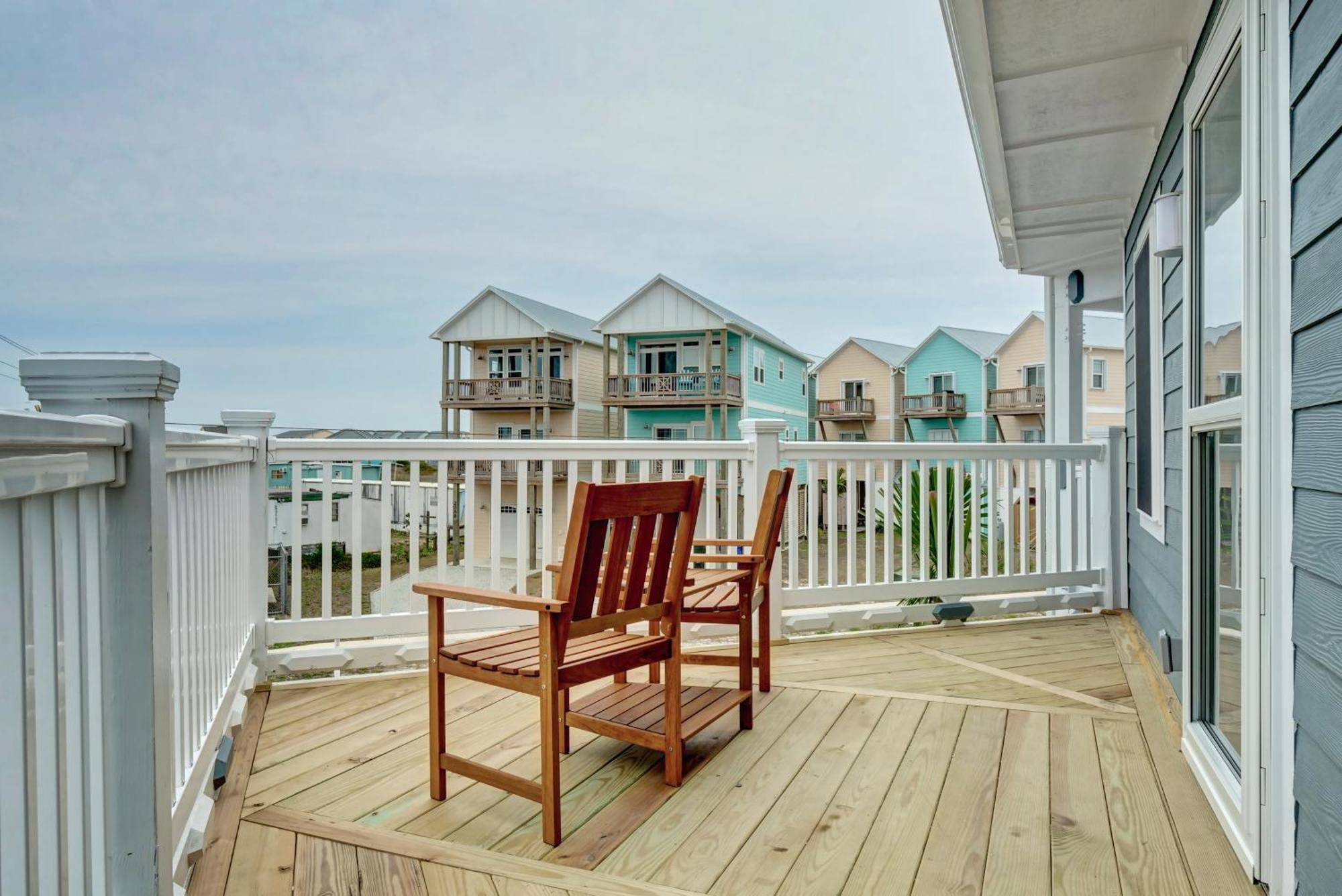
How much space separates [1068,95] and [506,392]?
16285 mm

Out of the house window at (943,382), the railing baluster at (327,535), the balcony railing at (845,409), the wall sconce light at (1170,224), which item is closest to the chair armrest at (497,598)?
the railing baluster at (327,535)

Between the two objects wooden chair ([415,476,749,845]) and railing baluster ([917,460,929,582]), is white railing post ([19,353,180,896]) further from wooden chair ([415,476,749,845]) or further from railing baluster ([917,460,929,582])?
railing baluster ([917,460,929,582])

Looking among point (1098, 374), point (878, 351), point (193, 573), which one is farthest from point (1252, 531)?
point (878, 351)

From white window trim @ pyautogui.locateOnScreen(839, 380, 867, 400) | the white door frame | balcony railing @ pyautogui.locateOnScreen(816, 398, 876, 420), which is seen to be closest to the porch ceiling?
the white door frame

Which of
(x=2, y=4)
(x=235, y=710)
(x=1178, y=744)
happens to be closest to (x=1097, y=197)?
(x=1178, y=744)

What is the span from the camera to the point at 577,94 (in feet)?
114

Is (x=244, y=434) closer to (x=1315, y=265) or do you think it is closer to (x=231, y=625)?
(x=231, y=625)

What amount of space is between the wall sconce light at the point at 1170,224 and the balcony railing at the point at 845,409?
19.7 m

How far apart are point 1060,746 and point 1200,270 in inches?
58.4

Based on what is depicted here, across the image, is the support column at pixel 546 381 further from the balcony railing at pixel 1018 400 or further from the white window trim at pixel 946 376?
the balcony railing at pixel 1018 400

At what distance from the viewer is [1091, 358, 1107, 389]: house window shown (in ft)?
55.6

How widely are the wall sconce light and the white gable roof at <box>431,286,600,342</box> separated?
1592cm

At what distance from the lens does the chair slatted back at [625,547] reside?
6.28 feet

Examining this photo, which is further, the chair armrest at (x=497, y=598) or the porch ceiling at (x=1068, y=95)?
the porch ceiling at (x=1068, y=95)
